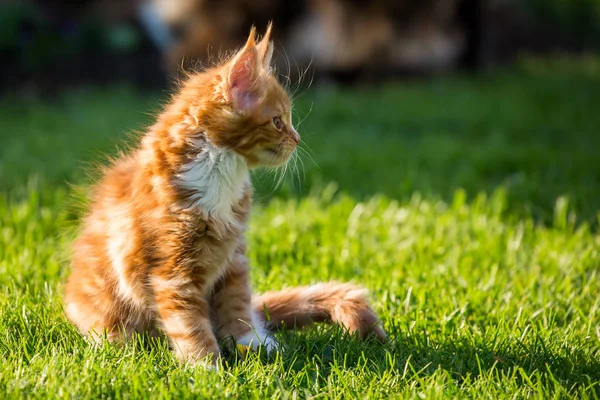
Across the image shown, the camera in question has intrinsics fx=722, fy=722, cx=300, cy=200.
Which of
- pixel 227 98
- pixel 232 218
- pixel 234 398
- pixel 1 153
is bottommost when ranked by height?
pixel 1 153

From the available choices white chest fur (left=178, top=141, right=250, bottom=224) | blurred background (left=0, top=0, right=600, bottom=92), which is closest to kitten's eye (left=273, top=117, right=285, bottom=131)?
white chest fur (left=178, top=141, right=250, bottom=224)

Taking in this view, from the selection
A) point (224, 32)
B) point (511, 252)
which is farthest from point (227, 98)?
point (224, 32)

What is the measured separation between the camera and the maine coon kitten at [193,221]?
7.50 ft

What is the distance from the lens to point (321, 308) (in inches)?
103

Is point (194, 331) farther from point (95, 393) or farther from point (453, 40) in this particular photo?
point (453, 40)

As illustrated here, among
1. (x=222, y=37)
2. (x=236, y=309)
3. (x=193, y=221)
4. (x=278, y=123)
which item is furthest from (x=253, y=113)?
(x=222, y=37)

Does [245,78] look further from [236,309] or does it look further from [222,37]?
[222,37]

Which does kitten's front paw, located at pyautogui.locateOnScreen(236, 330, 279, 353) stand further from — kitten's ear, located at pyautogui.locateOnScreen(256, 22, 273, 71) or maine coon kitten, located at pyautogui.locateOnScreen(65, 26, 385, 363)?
kitten's ear, located at pyautogui.locateOnScreen(256, 22, 273, 71)

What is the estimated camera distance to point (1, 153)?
545 centimetres

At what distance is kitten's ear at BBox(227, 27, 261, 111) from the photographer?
224 cm

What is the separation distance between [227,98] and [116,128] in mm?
4094

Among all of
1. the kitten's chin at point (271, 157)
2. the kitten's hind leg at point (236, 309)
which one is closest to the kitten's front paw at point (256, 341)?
the kitten's hind leg at point (236, 309)

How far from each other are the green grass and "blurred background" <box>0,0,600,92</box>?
0.77 metres

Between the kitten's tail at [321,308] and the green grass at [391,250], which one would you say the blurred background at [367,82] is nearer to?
the green grass at [391,250]
